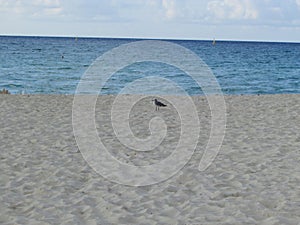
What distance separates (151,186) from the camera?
7.18 m

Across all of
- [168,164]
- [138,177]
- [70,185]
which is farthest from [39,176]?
[168,164]

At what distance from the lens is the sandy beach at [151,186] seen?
19.4 feet

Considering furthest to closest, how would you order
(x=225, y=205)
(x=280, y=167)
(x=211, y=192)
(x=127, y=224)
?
1. (x=280, y=167)
2. (x=211, y=192)
3. (x=225, y=205)
4. (x=127, y=224)

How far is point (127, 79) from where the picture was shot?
1313 inches

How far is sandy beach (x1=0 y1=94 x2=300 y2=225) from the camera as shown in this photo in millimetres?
5898

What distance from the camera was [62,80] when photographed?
32406mm

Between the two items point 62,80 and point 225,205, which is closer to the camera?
point 225,205

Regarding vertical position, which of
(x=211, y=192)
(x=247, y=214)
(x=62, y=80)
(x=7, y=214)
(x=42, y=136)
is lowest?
(x=7, y=214)

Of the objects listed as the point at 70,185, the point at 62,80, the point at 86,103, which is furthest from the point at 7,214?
the point at 62,80

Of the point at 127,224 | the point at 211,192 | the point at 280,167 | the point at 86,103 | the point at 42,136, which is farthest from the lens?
the point at 86,103

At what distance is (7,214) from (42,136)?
4.96 m

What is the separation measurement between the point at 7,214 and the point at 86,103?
38.0ft

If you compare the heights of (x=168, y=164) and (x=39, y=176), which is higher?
(x=168, y=164)

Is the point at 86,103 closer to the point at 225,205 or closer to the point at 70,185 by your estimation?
the point at 70,185
